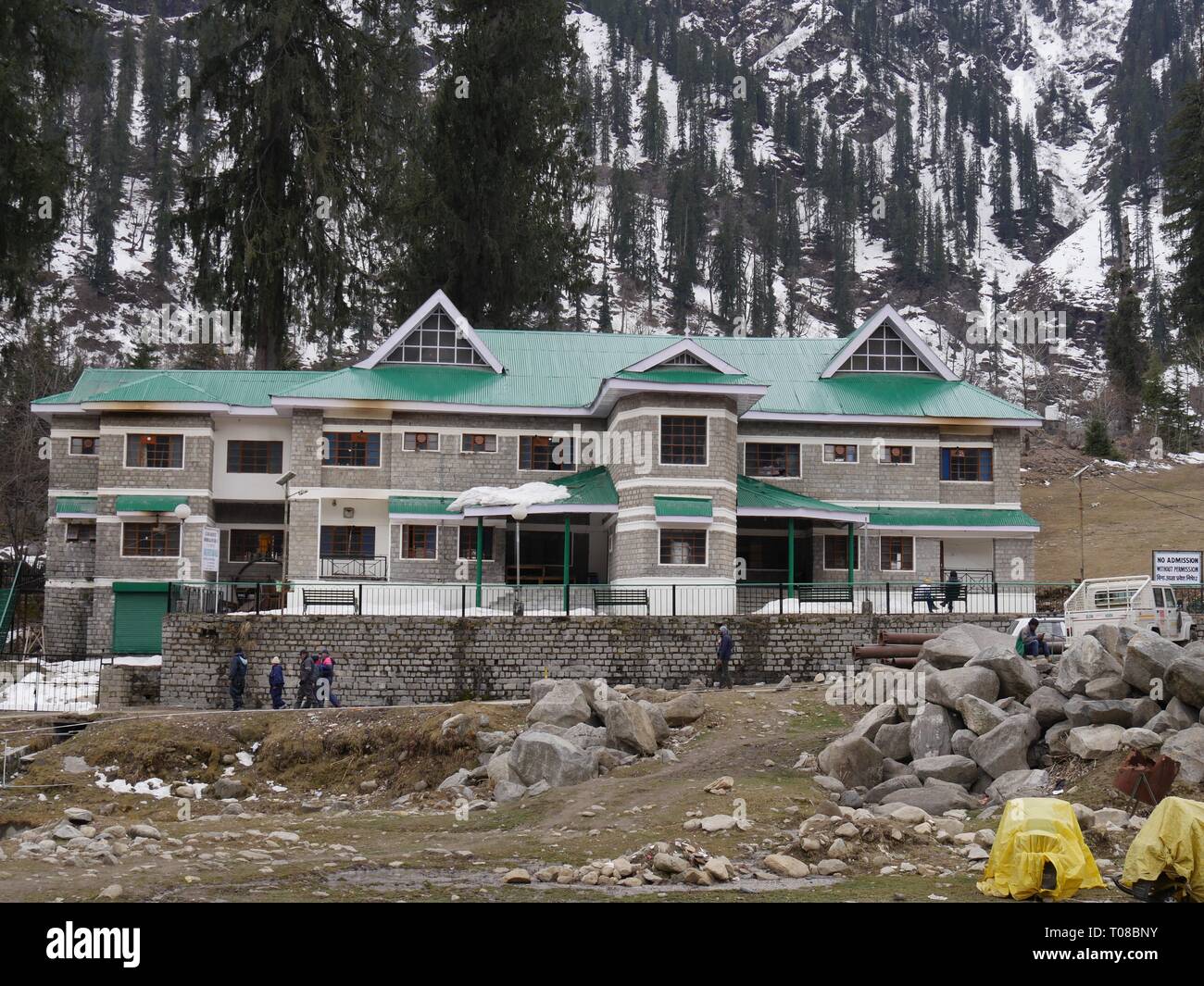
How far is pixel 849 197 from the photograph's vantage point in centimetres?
17238

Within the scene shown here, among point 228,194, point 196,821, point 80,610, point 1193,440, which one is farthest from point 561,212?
point 196,821

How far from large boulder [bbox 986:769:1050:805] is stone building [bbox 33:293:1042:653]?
61.9 ft

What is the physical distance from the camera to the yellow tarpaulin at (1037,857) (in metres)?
14.6

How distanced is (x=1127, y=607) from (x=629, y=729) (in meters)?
14.8

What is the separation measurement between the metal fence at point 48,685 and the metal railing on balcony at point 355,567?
6.95 metres

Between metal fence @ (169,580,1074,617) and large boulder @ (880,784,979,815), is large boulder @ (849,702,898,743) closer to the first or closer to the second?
large boulder @ (880,784,979,815)

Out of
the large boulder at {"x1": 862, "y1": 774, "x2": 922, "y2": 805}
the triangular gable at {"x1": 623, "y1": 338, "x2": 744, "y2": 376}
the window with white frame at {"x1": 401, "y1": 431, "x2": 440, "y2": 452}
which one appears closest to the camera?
the large boulder at {"x1": 862, "y1": 774, "x2": 922, "y2": 805}

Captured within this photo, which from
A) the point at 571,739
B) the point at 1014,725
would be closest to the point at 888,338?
the point at 571,739

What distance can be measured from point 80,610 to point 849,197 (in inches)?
5672

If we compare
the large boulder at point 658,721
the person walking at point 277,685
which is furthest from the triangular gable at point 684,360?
the large boulder at point 658,721

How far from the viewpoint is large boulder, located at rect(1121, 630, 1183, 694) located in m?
22.1

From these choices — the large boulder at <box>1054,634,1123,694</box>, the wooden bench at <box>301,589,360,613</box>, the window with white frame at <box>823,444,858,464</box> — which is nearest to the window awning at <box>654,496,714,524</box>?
the window with white frame at <box>823,444,858,464</box>

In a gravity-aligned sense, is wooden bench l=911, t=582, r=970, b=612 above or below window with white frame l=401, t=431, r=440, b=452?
below
